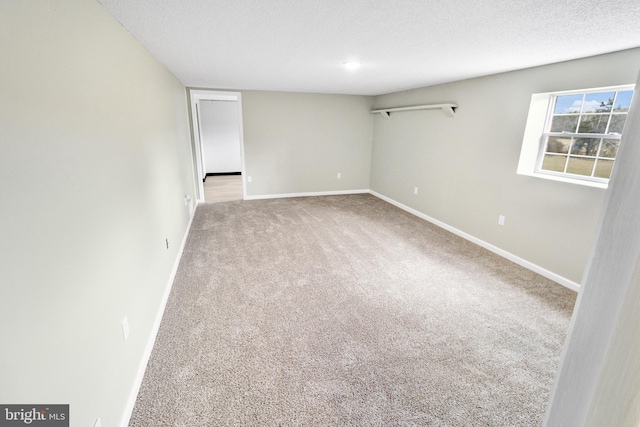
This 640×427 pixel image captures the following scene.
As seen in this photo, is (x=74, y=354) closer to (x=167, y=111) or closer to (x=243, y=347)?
(x=243, y=347)

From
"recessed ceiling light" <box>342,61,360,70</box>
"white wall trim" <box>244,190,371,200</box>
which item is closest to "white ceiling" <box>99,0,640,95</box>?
"recessed ceiling light" <box>342,61,360,70</box>

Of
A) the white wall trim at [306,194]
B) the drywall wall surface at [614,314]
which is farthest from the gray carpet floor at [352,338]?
the white wall trim at [306,194]

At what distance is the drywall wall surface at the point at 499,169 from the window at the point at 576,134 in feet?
0.37

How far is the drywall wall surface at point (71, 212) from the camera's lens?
84cm

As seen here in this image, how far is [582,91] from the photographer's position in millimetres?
2668

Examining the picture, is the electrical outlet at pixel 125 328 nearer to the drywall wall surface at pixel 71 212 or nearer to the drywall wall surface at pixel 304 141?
the drywall wall surface at pixel 71 212

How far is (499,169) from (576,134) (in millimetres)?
791

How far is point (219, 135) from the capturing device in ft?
28.4

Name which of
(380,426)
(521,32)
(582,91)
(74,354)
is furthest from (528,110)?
(74,354)

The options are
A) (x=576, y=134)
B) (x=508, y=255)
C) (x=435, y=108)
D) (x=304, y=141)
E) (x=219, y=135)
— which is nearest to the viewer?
(x=576, y=134)

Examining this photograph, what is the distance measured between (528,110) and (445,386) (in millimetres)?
2911

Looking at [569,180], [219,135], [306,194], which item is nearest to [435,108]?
[569,180]

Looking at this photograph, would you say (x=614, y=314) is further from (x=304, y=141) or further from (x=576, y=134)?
(x=304, y=141)

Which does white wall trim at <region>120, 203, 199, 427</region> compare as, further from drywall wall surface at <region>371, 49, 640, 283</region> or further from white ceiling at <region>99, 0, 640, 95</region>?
drywall wall surface at <region>371, 49, 640, 283</region>
